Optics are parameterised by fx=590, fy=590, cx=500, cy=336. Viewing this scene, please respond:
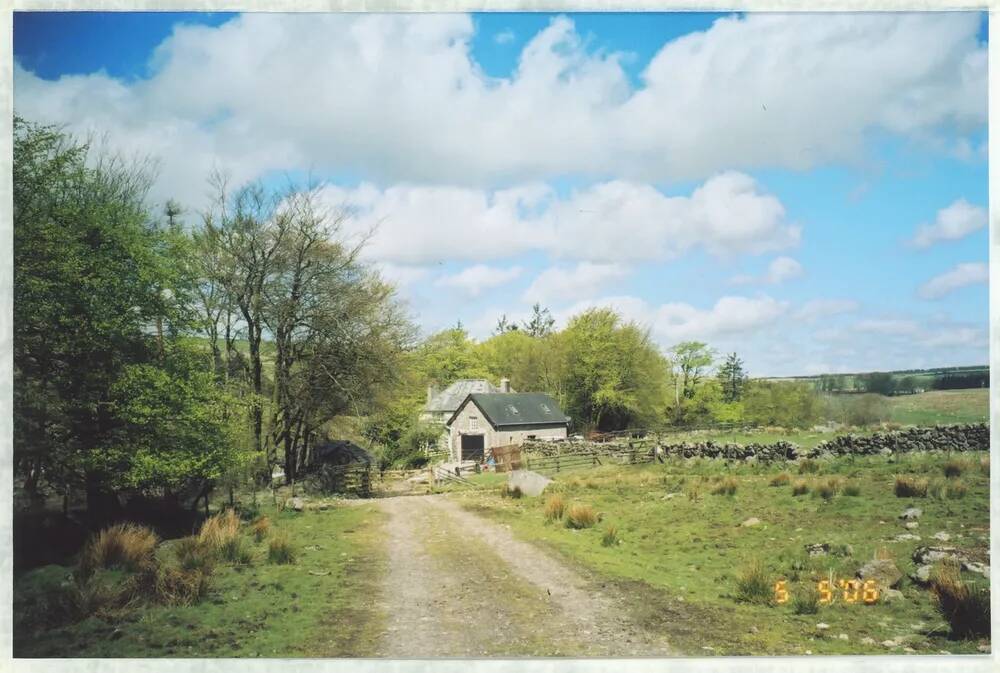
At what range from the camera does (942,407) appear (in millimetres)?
9805

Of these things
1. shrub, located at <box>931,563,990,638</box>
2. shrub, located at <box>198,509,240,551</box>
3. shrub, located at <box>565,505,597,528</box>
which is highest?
shrub, located at <box>198,509,240,551</box>

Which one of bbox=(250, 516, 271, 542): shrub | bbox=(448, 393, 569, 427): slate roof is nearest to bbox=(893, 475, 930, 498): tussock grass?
bbox=(250, 516, 271, 542): shrub

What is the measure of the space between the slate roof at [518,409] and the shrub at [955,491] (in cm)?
1779

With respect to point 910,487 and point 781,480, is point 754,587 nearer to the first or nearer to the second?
point 910,487

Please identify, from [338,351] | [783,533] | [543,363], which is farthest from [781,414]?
[543,363]

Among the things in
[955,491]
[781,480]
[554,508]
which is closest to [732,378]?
[781,480]

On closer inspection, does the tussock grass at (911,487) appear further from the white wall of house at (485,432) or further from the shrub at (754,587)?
the white wall of house at (485,432)

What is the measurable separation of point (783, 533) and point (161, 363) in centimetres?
863

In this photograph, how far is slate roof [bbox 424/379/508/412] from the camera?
29517mm

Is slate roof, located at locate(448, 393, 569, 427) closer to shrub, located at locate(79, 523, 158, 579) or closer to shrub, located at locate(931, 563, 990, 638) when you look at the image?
shrub, located at locate(79, 523, 158, 579)

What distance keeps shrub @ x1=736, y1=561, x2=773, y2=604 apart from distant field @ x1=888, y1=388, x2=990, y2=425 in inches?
171

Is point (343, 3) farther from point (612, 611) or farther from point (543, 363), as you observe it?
point (543, 363)

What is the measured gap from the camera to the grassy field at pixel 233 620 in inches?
223

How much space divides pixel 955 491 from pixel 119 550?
11066 millimetres
